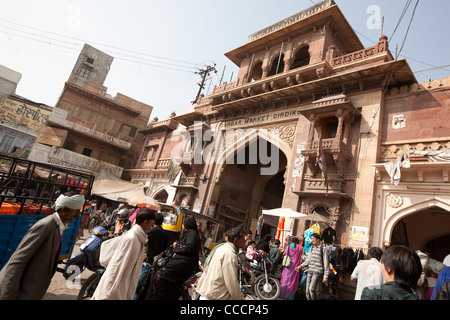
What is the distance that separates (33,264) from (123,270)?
0.70 m

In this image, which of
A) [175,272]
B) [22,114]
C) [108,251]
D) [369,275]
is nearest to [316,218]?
[369,275]

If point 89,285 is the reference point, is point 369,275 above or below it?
above

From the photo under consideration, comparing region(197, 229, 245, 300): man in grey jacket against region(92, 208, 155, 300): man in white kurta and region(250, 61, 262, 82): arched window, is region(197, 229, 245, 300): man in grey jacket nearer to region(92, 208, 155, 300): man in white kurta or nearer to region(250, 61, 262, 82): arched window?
region(92, 208, 155, 300): man in white kurta

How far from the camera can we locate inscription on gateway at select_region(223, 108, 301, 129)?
38.5 ft

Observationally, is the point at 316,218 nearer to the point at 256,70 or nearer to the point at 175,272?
the point at 175,272

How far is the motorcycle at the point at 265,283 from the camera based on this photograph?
20.0 ft

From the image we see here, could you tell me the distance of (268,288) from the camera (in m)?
6.11

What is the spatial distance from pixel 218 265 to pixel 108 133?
24287 millimetres

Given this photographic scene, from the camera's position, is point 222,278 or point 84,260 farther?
point 84,260

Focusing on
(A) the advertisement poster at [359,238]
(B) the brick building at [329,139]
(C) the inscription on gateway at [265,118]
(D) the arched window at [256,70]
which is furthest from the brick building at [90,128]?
(A) the advertisement poster at [359,238]

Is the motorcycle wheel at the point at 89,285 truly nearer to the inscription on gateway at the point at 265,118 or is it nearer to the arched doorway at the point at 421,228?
the inscription on gateway at the point at 265,118

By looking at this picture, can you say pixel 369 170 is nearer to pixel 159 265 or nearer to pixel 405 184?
pixel 405 184

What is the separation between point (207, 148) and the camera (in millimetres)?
14734

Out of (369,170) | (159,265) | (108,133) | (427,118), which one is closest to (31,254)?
(159,265)
